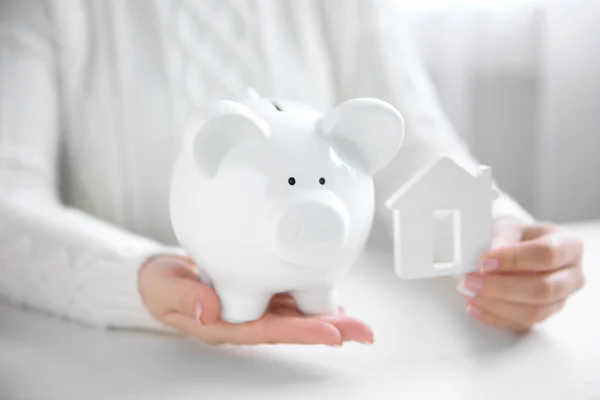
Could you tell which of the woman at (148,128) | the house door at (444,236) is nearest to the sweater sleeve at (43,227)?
the woman at (148,128)

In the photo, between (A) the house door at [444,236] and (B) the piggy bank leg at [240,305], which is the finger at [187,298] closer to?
(B) the piggy bank leg at [240,305]

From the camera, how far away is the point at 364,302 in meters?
0.55

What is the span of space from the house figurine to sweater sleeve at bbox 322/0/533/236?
163 millimetres

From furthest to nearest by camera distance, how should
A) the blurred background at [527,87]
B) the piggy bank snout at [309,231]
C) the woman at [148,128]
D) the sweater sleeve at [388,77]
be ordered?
the blurred background at [527,87] → the sweater sleeve at [388,77] → the woman at [148,128] → the piggy bank snout at [309,231]

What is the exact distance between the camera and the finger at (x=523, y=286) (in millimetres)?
468

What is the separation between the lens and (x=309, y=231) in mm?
384

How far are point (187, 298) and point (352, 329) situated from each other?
0.11 m

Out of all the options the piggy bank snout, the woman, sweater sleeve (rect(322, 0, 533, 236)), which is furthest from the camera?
sweater sleeve (rect(322, 0, 533, 236))

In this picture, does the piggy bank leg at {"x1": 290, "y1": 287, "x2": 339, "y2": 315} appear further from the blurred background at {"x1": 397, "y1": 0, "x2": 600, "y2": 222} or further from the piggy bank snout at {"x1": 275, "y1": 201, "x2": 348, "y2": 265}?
the blurred background at {"x1": 397, "y1": 0, "x2": 600, "y2": 222}

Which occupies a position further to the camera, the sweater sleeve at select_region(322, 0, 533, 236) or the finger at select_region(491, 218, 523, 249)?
the sweater sleeve at select_region(322, 0, 533, 236)

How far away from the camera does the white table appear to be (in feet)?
1.35

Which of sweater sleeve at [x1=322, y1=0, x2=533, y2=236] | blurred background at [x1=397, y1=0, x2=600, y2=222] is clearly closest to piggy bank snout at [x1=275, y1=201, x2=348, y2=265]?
sweater sleeve at [x1=322, y1=0, x2=533, y2=236]

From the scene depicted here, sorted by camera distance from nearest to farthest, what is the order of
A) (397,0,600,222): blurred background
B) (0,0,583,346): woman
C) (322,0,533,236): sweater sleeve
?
(0,0,583,346): woman, (322,0,533,236): sweater sleeve, (397,0,600,222): blurred background

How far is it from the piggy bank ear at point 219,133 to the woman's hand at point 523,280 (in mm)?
183
